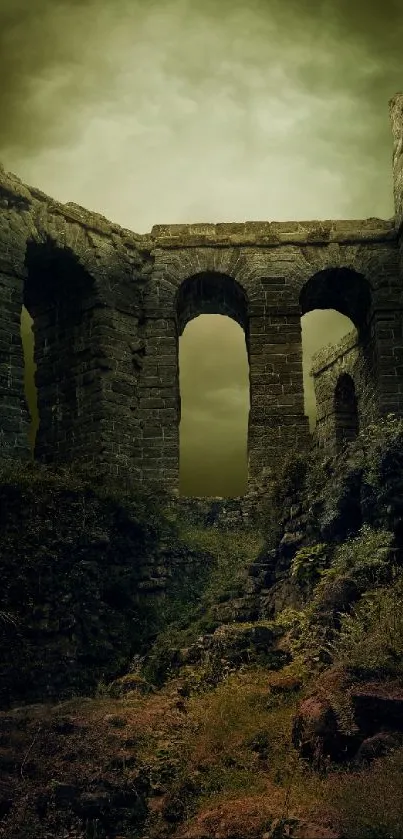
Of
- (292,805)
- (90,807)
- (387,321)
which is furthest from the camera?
(387,321)

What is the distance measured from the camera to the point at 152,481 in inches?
687

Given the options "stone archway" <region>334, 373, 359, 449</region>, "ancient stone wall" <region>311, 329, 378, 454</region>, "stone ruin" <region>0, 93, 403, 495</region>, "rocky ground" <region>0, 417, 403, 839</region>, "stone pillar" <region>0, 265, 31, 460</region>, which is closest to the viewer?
"rocky ground" <region>0, 417, 403, 839</region>

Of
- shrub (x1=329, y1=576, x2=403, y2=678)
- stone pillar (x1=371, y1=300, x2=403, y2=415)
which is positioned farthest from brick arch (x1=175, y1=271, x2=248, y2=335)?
shrub (x1=329, y1=576, x2=403, y2=678)

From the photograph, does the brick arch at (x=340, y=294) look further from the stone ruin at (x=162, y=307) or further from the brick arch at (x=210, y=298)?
the brick arch at (x=210, y=298)

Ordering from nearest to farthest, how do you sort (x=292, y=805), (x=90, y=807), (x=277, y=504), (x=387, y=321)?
(x=292, y=805), (x=90, y=807), (x=277, y=504), (x=387, y=321)

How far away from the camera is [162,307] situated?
18.8 metres

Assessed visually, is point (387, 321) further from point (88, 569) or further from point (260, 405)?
point (88, 569)

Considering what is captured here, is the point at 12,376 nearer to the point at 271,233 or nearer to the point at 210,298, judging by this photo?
the point at 210,298

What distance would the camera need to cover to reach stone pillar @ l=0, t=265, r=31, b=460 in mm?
15477

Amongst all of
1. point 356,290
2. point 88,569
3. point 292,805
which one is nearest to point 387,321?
point 356,290

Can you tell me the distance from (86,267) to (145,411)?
3.24 metres

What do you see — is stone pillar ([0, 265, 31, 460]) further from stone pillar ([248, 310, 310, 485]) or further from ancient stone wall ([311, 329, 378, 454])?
ancient stone wall ([311, 329, 378, 454])

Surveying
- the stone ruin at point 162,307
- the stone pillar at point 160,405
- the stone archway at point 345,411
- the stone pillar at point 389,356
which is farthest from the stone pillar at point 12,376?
the stone archway at point 345,411

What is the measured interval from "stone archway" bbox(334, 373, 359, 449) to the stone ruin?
3799 mm
